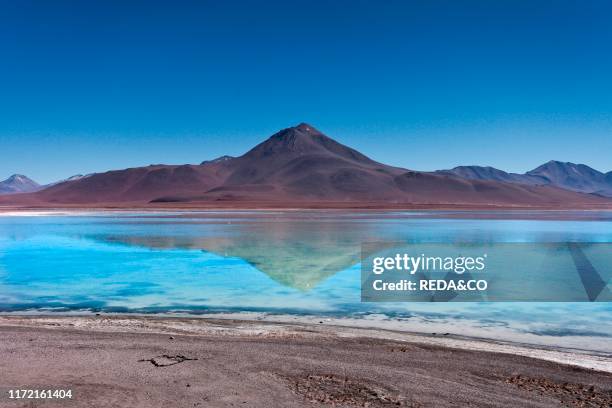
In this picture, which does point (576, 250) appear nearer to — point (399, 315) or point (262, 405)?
point (399, 315)

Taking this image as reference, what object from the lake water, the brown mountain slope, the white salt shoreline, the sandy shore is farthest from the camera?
the brown mountain slope

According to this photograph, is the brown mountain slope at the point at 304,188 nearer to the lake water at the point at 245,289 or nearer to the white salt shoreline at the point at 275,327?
the lake water at the point at 245,289

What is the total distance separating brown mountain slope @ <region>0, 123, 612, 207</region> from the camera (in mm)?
139125

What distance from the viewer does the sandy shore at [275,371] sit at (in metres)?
5.16

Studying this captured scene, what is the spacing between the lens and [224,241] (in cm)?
2262

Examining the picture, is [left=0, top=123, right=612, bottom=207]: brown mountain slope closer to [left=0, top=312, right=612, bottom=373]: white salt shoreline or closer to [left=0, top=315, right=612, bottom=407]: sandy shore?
[left=0, top=312, right=612, bottom=373]: white salt shoreline

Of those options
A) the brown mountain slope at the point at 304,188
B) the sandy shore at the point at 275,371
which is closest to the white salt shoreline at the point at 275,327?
A: the sandy shore at the point at 275,371

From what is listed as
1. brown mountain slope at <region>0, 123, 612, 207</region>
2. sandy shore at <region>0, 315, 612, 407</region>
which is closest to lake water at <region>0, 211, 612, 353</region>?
sandy shore at <region>0, 315, 612, 407</region>

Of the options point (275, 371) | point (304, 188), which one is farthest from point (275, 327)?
point (304, 188)

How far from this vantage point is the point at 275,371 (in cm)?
593

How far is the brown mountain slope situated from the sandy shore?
11405 cm

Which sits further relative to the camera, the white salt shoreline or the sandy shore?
the white salt shoreline

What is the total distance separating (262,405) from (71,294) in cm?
739

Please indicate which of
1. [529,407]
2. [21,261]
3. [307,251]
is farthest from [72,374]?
[307,251]
